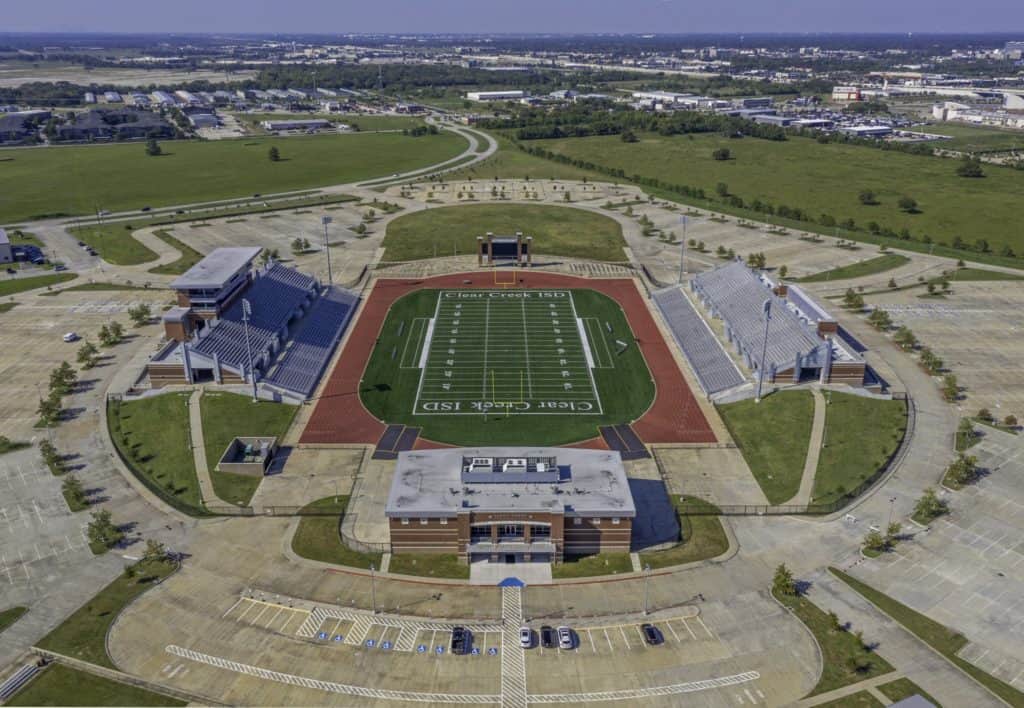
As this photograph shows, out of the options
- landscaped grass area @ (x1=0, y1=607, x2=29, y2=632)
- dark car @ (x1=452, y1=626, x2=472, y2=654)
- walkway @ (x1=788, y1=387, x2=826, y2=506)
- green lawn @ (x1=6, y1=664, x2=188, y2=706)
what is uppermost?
walkway @ (x1=788, y1=387, x2=826, y2=506)

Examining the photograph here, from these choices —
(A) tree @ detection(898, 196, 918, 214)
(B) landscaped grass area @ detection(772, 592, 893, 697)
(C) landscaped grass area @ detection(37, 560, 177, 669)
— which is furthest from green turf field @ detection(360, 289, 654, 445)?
(A) tree @ detection(898, 196, 918, 214)

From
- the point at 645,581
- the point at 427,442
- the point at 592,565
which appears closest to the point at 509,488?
the point at 592,565

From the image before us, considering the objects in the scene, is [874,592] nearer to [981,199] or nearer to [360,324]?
[360,324]

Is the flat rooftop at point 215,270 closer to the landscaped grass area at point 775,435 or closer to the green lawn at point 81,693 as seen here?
the green lawn at point 81,693

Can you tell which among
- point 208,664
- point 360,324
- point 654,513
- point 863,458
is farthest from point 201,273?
point 863,458

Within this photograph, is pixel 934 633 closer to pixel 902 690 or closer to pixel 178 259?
pixel 902 690

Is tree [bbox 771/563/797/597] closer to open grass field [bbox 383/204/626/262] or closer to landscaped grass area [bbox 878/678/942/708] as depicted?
landscaped grass area [bbox 878/678/942/708]
